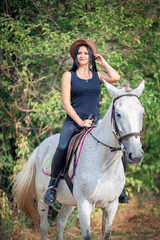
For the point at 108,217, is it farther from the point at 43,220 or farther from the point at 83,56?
the point at 83,56

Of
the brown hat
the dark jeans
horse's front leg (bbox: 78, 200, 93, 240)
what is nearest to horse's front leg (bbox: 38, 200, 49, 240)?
the dark jeans

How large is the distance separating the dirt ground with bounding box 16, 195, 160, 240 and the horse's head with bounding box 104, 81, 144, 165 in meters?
3.57

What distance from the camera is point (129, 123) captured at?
8.23ft

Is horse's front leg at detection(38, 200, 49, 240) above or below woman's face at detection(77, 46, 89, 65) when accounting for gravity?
below

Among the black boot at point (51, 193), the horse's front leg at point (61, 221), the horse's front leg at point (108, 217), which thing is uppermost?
the black boot at point (51, 193)

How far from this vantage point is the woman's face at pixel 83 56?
3.71 m

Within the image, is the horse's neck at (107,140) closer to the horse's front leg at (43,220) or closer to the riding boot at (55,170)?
the riding boot at (55,170)

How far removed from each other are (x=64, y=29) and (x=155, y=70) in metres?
2.17

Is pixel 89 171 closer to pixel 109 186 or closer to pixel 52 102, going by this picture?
pixel 109 186

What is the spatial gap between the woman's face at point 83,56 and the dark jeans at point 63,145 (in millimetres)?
797

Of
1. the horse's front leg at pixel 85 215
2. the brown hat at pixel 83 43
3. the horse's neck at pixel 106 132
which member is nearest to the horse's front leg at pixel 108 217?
the horse's front leg at pixel 85 215

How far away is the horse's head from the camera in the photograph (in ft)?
8.00

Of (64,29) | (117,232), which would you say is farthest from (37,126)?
(117,232)

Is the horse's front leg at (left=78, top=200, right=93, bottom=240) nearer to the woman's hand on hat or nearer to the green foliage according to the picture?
the woman's hand on hat
